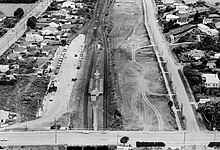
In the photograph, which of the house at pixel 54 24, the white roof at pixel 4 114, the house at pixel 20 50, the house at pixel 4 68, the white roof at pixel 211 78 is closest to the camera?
the white roof at pixel 4 114

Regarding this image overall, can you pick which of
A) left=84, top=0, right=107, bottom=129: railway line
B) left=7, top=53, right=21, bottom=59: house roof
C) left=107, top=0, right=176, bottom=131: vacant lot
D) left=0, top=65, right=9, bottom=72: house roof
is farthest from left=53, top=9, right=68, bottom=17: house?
left=0, top=65, right=9, bottom=72: house roof

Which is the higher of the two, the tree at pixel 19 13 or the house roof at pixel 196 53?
the tree at pixel 19 13

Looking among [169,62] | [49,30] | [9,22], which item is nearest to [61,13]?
[9,22]

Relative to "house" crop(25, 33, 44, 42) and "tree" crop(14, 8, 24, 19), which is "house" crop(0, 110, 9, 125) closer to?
"house" crop(25, 33, 44, 42)

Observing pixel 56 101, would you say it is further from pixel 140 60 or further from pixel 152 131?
pixel 140 60

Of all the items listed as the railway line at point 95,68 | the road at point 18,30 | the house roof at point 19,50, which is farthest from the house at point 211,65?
the road at point 18,30

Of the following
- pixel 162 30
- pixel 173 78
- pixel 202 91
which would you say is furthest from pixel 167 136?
pixel 162 30

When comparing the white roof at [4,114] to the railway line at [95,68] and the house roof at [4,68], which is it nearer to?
the railway line at [95,68]
